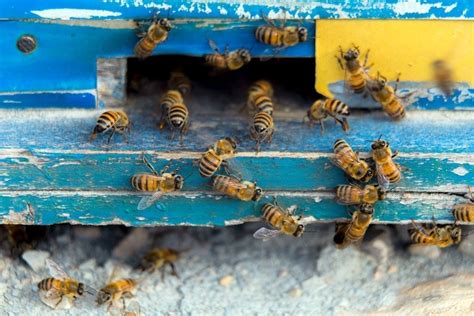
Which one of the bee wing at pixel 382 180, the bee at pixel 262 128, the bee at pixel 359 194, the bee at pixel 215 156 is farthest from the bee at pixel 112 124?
the bee wing at pixel 382 180

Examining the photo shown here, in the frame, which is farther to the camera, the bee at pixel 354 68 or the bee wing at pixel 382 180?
the bee at pixel 354 68

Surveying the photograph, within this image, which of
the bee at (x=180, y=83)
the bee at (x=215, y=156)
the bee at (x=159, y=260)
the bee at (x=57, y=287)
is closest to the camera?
the bee at (x=215, y=156)

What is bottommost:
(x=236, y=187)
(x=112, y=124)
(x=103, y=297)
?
(x=103, y=297)

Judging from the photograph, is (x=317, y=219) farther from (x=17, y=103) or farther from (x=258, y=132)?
(x=17, y=103)

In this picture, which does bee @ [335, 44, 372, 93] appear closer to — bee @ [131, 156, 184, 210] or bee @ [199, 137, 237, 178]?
bee @ [199, 137, 237, 178]

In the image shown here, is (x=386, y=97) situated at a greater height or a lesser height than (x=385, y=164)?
greater

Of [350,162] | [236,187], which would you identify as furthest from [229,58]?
[350,162]

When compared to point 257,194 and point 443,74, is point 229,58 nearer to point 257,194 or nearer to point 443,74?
point 257,194

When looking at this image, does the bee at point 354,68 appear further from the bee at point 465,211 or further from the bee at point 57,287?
the bee at point 57,287
